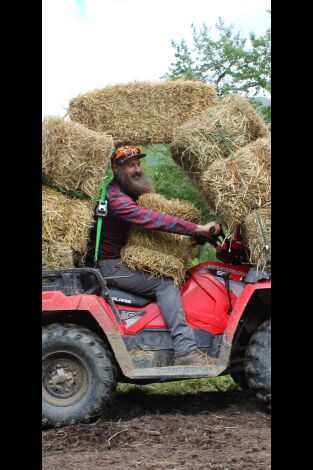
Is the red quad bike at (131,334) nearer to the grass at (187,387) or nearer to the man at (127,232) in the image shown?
the man at (127,232)

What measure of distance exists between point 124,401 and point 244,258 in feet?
6.14

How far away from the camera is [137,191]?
6859 millimetres

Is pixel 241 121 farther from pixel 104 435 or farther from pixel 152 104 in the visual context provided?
pixel 104 435

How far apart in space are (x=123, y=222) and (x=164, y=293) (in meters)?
0.76

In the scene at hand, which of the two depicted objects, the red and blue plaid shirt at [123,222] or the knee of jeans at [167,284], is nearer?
the red and blue plaid shirt at [123,222]

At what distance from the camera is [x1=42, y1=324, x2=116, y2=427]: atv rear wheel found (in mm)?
6191

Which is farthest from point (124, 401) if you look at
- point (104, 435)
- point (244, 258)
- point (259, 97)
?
point (259, 97)

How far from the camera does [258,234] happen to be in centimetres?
615

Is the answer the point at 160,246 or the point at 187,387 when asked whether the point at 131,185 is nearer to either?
the point at 160,246

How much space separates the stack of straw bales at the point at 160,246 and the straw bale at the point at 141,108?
71 cm

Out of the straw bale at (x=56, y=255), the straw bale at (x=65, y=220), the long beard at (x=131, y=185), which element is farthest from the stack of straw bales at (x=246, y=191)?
the straw bale at (x=56, y=255)

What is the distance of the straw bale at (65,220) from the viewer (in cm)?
627

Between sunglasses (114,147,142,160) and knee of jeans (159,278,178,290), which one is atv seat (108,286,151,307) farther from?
sunglasses (114,147,142,160)

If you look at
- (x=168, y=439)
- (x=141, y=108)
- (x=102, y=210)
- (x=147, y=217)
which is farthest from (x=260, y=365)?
(x=141, y=108)
